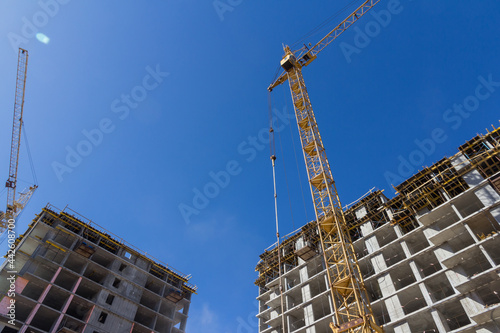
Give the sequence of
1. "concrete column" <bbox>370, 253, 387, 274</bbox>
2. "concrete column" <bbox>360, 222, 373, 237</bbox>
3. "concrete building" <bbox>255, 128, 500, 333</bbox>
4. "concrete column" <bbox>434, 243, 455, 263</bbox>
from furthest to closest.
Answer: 1. "concrete column" <bbox>360, 222, 373, 237</bbox>
2. "concrete column" <bbox>370, 253, 387, 274</bbox>
3. "concrete column" <bbox>434, 243, 455, 263</bbox>
4. "concrete building" <bbox>255, 128, 500, 333</bbox>

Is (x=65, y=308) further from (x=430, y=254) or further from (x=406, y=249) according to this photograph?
(x=430, y=254)

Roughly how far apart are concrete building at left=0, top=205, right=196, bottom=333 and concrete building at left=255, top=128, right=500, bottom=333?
1684 cm

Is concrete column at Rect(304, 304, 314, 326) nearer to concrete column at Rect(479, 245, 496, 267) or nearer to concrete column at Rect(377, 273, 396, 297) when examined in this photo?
concrete column at Rect(377, 273, 396, 297)

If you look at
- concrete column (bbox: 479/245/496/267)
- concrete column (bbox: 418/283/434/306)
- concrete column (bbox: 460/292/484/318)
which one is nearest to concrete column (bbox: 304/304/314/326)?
concrete column (bbox: 418/283/434/306)

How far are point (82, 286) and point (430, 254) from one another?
39545 mm

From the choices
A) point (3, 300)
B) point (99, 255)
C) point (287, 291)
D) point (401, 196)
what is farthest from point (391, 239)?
point (3, 300)

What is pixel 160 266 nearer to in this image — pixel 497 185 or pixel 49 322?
pixel 49 322

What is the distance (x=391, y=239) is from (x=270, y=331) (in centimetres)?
1939

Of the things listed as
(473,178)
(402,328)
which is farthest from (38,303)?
(473,178)

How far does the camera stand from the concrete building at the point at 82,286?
3753cm

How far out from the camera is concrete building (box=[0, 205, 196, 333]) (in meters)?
37.5

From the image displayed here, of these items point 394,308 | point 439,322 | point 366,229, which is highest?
point 366,229

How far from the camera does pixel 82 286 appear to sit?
143 feet

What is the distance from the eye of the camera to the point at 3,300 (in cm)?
3553
